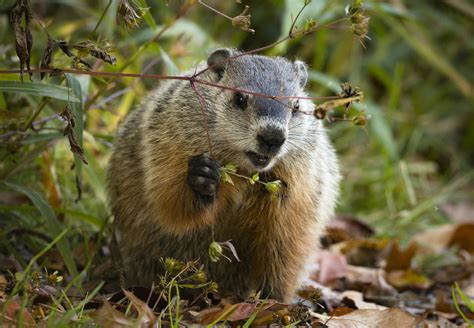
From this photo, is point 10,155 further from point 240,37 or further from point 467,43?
point 467,43

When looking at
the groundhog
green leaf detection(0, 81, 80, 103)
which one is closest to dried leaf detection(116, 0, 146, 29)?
green leaf detection(0, 81, 80, 103)

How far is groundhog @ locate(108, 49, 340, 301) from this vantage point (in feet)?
12.3

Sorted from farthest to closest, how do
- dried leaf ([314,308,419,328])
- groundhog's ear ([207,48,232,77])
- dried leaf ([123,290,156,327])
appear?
groundhog's ear ([207,48,232,77]) → dried leaf ([314,308,419,328]) → dried leaf ([123,290,156,327])

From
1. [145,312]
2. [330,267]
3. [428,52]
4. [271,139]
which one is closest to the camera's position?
[145,312]

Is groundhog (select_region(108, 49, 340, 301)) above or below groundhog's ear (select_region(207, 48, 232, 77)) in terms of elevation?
below

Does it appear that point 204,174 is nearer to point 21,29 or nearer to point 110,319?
point 110,319

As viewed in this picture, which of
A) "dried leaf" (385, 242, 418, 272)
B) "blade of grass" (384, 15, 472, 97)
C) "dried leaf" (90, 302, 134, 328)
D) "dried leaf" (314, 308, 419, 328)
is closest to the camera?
"dried leaf" (90, 302, 134, 328)

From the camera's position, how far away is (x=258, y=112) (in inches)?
142

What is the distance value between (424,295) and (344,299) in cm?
112

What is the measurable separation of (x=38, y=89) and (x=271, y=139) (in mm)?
1136

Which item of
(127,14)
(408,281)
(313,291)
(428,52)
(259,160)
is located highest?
(428,52)

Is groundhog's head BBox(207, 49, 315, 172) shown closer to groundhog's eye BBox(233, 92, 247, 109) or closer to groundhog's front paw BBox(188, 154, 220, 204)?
groundhog's eye BBox(233, 92, 247, 109)

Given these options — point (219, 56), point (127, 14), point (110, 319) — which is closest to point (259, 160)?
point (219, 56)

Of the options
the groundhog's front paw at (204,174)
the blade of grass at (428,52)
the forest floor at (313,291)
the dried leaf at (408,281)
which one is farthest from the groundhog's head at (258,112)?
the blade of grass at (428,52)
